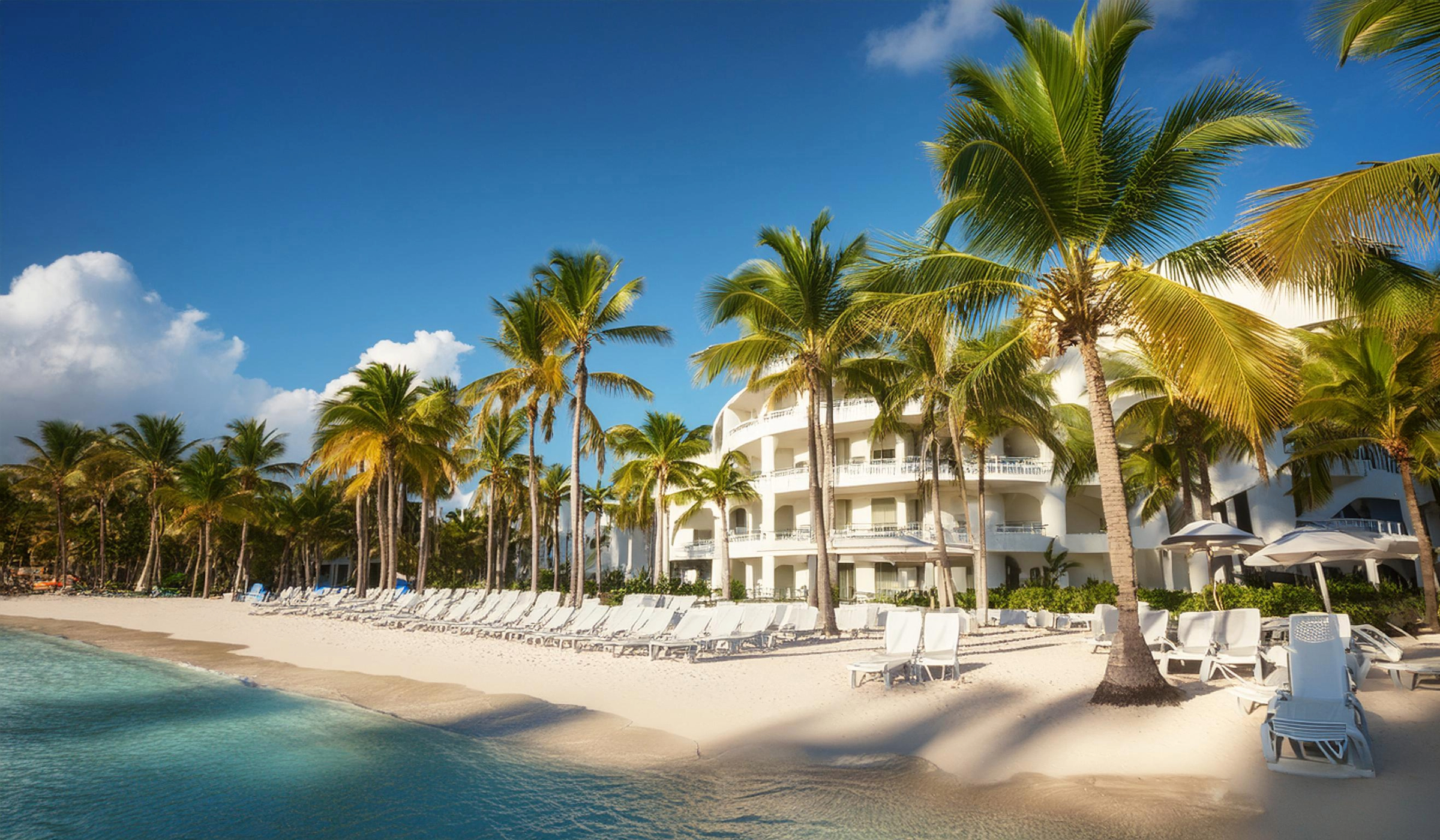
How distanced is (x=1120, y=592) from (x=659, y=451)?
23335 millimetres

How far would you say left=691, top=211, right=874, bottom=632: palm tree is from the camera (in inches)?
656

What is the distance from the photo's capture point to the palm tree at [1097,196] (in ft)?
28.5

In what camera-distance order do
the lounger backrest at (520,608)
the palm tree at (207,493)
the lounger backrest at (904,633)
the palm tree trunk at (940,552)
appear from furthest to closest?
the palm tree at (207,493)
the palm tree trunk at (940,552)
the lounger backrest at (520,608)
the lounger backrest at (904,633)

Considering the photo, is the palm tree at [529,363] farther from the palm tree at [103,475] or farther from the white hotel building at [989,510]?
the palm tree at [103,475]

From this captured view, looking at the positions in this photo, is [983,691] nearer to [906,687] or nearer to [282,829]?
[906,687]

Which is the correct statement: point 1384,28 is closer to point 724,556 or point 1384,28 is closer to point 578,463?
point 578,463

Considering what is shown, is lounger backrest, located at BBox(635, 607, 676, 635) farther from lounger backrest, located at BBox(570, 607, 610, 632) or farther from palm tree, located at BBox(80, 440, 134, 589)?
palm tree, located at BBox(80, 440, 134, 589)

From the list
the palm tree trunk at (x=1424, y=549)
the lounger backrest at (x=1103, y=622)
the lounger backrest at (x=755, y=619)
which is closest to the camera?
the lounger backrest at (x=1103, y=622)

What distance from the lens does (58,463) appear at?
39.3 metres

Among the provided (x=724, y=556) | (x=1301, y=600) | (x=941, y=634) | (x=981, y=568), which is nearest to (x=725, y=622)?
(x=941, y=634)

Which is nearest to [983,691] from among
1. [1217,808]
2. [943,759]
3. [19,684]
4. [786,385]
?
[943,759]

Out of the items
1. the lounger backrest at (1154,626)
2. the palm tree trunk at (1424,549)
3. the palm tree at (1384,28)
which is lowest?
the lounger backrest at (1154,626)

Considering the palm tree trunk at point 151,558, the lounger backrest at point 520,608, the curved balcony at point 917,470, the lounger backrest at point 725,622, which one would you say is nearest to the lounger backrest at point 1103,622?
the lounger backrest at point 725,622

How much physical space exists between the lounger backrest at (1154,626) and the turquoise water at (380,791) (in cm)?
624
